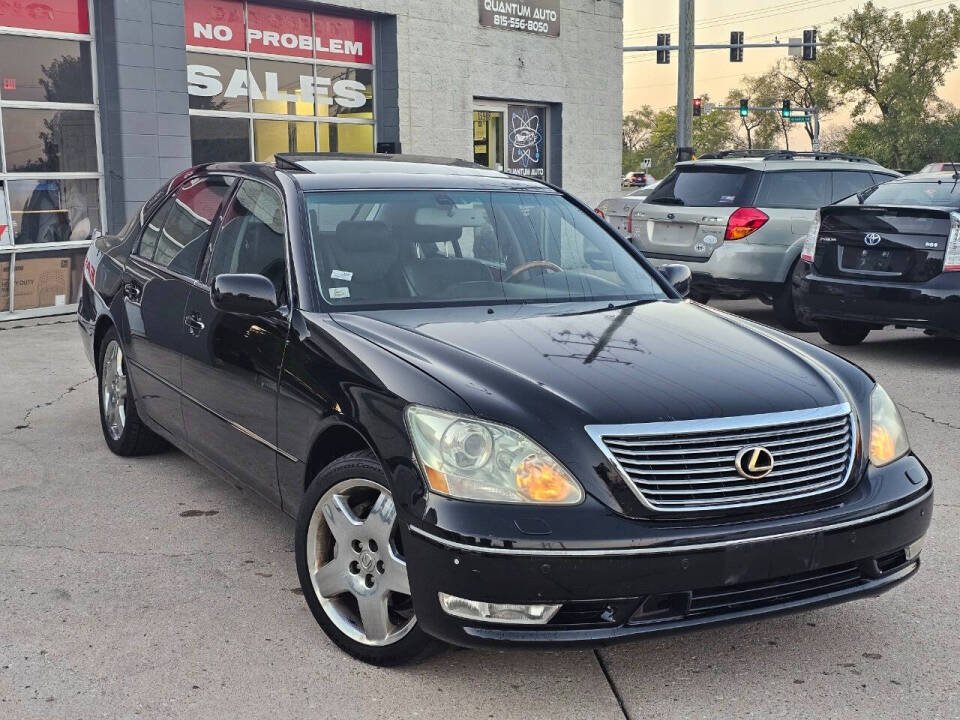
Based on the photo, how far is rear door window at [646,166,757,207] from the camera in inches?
432

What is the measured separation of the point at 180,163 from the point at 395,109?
12.2 feet

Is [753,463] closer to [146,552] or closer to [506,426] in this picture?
[506,426]

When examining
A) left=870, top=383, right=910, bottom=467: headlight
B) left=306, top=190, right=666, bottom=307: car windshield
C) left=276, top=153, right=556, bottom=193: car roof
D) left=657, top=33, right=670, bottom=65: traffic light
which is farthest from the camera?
left=657, top=33, right=670, bottom=65: traffic light

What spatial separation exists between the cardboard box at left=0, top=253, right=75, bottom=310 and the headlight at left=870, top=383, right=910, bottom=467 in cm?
1022

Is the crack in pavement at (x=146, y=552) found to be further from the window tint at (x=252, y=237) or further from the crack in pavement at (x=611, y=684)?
the crack in pavement at (x=611, y=684)

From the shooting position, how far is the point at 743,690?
11.3 feet

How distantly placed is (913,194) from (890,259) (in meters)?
0.72

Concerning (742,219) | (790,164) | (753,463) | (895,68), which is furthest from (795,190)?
(895,68)

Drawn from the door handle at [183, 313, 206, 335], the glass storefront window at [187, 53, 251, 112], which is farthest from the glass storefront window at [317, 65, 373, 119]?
the door handle at [183, 313, 206, 335]

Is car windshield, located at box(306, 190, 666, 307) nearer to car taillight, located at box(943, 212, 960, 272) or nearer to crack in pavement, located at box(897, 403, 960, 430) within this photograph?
crack in pavement, located at box(897, 403, 960, 430)

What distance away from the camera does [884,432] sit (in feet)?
12.1

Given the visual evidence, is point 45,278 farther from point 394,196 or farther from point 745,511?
point 745,511

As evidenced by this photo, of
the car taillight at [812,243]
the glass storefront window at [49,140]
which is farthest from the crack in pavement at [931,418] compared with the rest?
the glass storefront window at [49,140]

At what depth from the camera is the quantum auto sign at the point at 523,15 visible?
1708 centimetres
